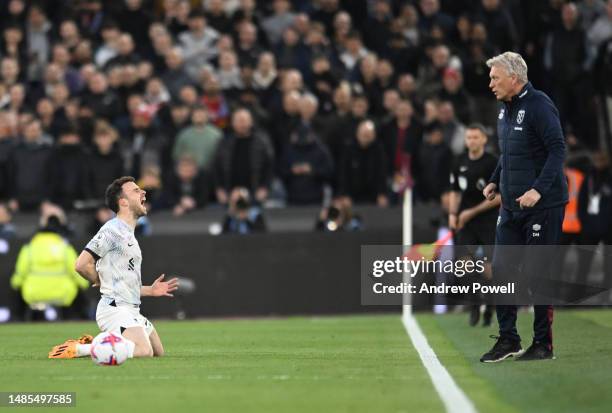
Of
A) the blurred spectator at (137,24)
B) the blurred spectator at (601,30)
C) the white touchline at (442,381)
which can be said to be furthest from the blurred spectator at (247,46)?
the white touchline at (442,381)

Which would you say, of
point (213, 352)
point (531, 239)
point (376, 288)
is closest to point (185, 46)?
point (376, 288)

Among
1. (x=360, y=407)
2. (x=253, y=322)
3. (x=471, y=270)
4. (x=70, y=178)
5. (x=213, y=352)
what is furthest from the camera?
(x=70, y=178)

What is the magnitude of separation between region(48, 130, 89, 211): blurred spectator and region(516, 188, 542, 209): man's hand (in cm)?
1186

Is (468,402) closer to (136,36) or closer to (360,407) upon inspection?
(360,407)

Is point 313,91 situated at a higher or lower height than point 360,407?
higher

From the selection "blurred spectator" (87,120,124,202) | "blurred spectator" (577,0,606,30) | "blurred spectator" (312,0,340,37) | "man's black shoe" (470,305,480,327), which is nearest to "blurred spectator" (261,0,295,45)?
"blurred spectator" (312,0,340,37)

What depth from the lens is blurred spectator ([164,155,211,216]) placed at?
73.7ft

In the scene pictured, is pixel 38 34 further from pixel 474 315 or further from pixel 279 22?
→ pixel 474 315

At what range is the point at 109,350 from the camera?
11.5 metres

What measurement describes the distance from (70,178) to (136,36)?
386 centimetres

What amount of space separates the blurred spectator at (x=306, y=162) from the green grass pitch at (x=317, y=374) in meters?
5.66

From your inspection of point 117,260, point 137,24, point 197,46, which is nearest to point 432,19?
point 197,46

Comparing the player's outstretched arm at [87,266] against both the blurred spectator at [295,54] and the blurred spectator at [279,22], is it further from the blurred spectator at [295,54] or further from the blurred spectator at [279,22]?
the blurred spectator at [279,22]

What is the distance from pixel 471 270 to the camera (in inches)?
690
